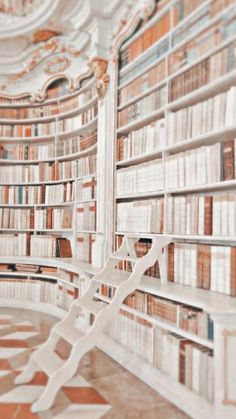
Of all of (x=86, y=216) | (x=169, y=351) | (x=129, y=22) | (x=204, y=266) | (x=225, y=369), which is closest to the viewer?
(x=225, y=369)

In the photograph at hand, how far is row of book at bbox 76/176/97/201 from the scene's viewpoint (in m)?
4.11

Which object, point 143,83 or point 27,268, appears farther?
point 27,268

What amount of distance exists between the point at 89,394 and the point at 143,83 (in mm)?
2502

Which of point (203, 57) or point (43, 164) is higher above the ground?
point (203, 57)

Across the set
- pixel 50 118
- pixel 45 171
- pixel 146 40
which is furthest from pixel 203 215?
pixel 50 118

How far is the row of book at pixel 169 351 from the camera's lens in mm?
2080

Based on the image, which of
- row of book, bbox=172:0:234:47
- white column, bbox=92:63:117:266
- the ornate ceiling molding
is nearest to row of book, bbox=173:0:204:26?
row of book, bbox=172:0:234:47

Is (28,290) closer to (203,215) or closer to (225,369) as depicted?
(203,215)

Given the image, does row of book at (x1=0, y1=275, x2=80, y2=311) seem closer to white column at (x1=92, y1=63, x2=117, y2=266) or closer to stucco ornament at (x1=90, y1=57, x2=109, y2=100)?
white column at (x1=92, y1=63, x2=117, y2=266)

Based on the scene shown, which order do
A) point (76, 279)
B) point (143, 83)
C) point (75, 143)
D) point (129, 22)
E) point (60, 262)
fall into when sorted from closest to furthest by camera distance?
point (143, 83) → point (129, 22) → point (76, 279) → point (60, 262) → point (75, 143)

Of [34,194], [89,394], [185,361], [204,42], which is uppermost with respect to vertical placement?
[204,42]

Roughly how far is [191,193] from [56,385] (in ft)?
5.48

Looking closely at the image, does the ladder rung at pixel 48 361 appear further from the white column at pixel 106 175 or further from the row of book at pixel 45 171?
the row of book at pixel 45 171

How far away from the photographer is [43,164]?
5.00 m
